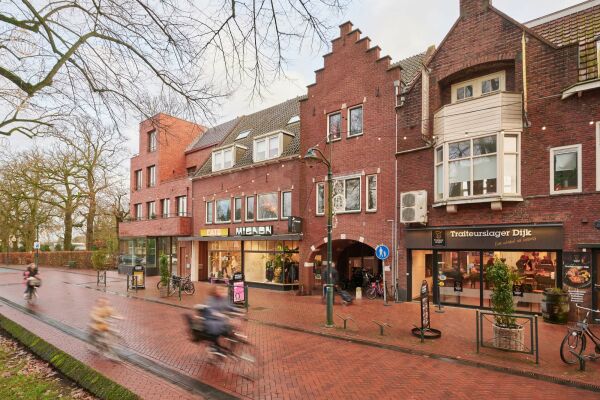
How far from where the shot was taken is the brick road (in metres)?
6.42

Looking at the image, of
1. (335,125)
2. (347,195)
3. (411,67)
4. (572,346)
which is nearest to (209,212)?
(347,195)

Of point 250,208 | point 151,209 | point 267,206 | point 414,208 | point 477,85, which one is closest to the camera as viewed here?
point 477,85

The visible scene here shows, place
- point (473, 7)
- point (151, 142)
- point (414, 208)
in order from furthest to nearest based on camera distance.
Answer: point (151, 142)
point (414, 208)
point (473, 7)

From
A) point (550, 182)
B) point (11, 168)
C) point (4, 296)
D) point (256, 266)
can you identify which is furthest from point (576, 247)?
point (11, 168)

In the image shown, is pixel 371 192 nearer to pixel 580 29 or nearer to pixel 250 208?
pixel 250 208

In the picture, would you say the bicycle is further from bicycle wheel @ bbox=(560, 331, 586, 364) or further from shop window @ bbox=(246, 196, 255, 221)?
shop window @ bbox=(246, 196, 255, 221)

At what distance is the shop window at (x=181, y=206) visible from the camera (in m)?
26.6

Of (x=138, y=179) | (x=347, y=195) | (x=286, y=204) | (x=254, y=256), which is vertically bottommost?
(x=254, y=256)

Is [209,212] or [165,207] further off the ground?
[165,207]

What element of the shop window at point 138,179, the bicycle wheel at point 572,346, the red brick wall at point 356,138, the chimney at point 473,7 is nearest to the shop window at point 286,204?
the red brick wall at point 356,138

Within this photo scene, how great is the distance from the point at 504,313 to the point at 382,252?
7.01 meters

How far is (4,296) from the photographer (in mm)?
18062

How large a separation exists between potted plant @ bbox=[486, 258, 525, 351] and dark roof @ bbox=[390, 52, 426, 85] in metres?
11.2

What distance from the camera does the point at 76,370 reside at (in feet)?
23.0
